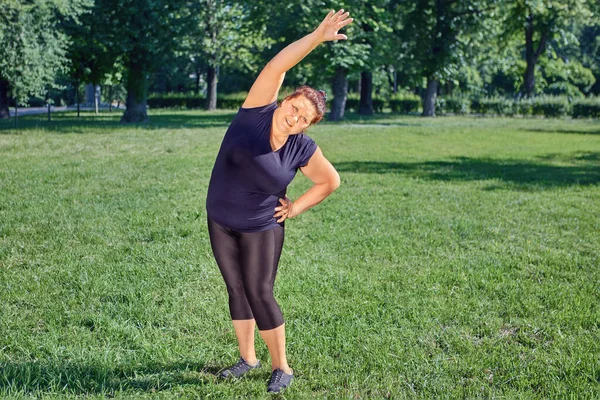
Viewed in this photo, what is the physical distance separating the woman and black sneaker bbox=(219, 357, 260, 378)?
24 centimetres

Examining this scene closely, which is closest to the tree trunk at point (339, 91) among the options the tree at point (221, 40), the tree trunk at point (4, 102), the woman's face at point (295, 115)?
the tree at point (221, 40)

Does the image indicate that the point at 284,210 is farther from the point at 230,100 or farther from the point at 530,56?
the point at 230,100

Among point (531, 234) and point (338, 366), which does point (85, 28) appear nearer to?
point (531, 234)

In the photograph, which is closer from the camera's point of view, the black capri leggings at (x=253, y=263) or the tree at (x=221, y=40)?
the black capri leggings at (x=253, y=263)

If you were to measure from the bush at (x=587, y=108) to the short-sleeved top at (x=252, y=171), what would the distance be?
4836 cm

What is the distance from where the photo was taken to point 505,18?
41500mm

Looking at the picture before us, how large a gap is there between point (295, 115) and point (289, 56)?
352mm

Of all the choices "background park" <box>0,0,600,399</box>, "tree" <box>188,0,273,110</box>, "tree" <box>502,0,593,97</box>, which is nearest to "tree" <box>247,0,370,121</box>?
"tree" <box>188,0,273,110</box>

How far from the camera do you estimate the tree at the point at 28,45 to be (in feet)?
71.7

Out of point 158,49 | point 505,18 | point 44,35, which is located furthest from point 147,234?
point 505,18

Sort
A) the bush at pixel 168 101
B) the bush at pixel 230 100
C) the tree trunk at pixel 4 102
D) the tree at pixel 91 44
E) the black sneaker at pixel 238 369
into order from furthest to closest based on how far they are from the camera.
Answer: the bush at pixel 168 101
the bush at pixel 230 100
the tree trunk at pixel 4 102
the tree at pixel 91 44
the black sneaker at pixel 238 369

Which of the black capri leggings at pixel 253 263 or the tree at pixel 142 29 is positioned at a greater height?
the tree at pixel 142 29

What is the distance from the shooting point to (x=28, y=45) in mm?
22609

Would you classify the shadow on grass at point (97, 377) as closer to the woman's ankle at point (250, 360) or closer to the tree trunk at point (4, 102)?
the woman's ankle at point (250, 360)
